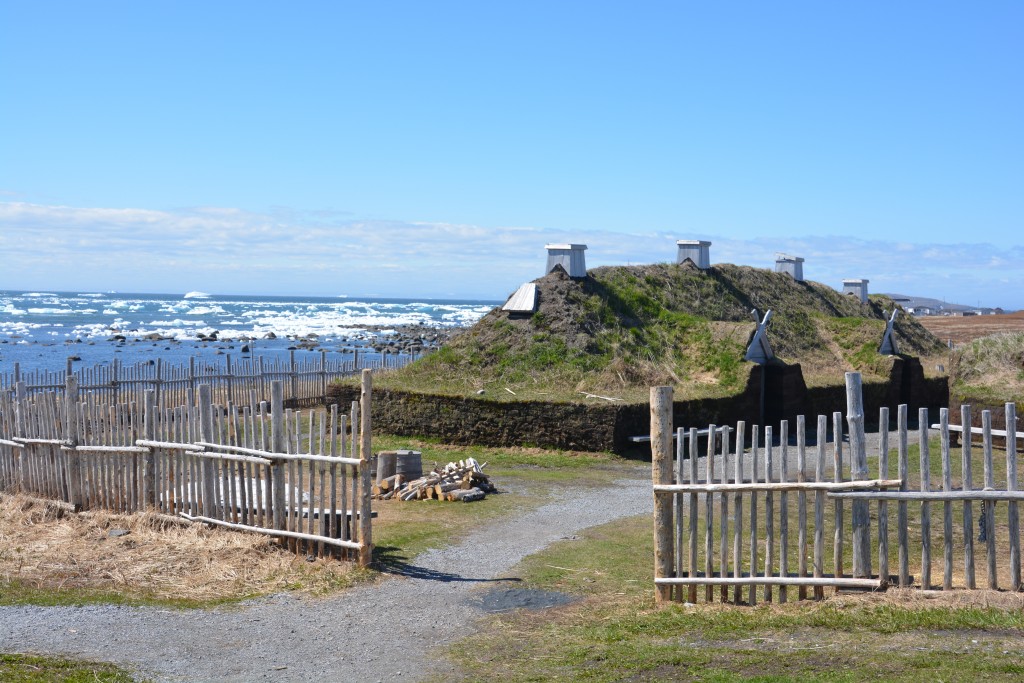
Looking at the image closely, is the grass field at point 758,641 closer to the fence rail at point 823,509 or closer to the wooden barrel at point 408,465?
the fence rail at point 823,509

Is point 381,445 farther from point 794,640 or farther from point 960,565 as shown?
point 794,640

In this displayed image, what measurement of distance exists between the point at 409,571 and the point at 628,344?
1321 centimetres

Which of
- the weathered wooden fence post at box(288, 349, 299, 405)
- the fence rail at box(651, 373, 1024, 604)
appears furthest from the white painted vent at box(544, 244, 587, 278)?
the fence rail at box(651, 373, 1024, 604)

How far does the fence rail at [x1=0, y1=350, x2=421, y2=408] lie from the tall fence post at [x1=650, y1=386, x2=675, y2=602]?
15.8 metres

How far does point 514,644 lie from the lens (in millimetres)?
7578

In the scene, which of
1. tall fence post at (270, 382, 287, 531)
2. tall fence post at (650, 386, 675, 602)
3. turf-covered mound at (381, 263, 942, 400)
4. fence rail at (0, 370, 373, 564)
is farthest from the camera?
turf-covered mound at (381, 263, 942, 400)

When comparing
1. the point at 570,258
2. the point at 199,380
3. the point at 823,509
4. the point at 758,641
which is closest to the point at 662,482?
the point at 823,509

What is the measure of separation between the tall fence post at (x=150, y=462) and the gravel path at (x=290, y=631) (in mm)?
3191

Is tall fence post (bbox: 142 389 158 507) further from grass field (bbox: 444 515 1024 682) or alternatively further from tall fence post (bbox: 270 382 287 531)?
grass field (bbox: 444 515 1024 682)

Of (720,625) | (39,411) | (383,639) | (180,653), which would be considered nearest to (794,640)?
(720,625)

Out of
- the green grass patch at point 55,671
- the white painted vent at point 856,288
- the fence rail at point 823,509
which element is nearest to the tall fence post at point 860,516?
the fence rail at point 823,509

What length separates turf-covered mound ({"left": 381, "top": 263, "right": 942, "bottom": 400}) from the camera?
815 inches

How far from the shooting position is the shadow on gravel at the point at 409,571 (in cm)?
970

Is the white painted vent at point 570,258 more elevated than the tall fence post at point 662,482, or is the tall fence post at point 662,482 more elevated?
the white painted vent at point 570,258
